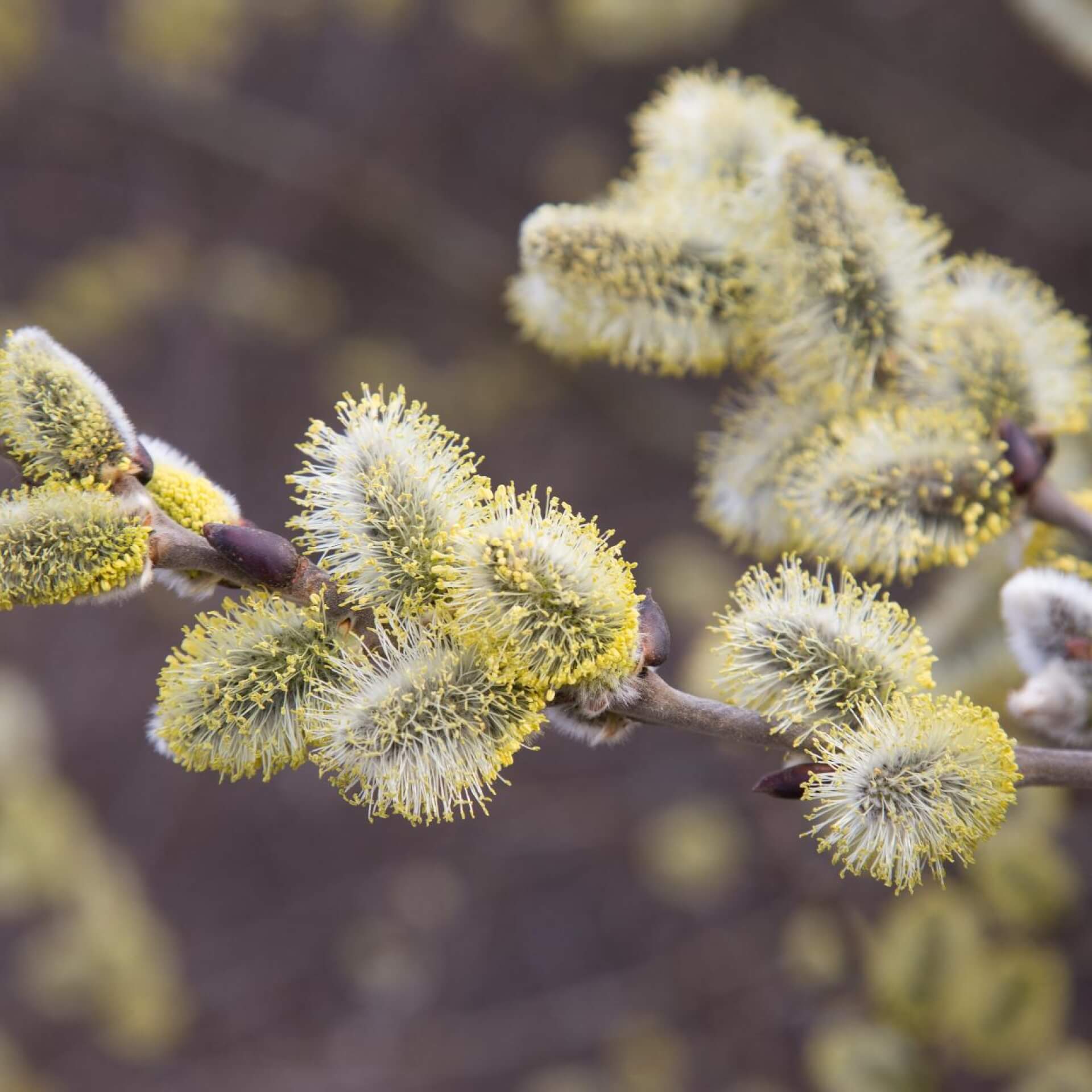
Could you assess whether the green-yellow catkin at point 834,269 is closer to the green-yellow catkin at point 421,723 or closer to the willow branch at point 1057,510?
the willow branch at point 1057,510

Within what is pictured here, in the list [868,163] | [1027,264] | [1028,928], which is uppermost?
[1027,264]

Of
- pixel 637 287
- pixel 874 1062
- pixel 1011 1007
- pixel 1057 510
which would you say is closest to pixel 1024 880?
pixel 1011 1007

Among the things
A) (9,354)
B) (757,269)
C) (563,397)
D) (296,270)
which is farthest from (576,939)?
(9,354)

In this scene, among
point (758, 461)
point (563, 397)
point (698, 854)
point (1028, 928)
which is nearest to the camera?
point (758, 461)

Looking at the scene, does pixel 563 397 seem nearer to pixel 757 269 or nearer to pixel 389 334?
pixel 389 334

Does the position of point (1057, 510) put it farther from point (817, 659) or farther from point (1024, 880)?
point (1024, 880)

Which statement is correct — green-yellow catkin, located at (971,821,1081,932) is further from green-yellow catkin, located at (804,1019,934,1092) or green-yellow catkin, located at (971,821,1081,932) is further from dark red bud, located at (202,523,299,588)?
dark red bud, located at (202,523,299,588)

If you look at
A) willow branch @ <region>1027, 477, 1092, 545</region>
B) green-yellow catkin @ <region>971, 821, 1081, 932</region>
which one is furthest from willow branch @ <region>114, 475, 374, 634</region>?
green-yellow catkin @ <region>971, 821, 1081, 932</region>

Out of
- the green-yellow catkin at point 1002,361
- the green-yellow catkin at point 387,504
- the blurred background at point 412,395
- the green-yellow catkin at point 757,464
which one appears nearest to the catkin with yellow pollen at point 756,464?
the green-yellow catkin at point 757,464
